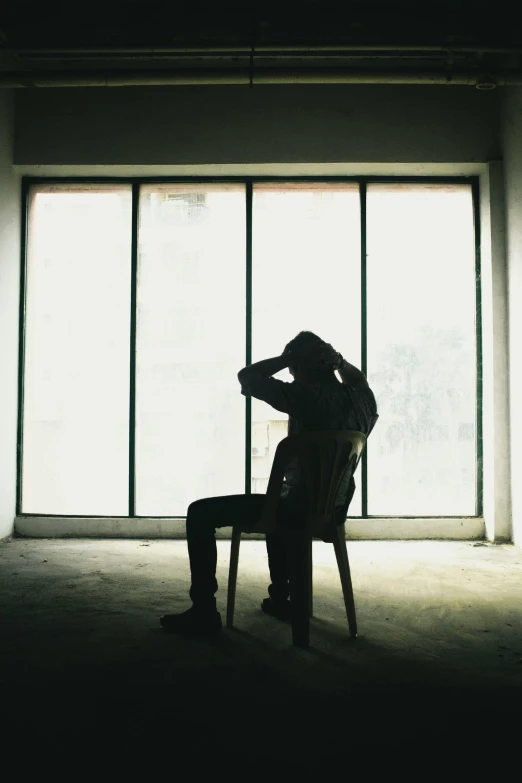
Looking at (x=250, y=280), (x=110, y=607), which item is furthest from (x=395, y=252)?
(x=110, y=607)

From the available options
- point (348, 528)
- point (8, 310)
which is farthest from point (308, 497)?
point (8, 310)

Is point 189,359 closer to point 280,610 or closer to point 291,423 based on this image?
point 291,423

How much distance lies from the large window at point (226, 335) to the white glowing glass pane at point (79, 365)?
0.01 m

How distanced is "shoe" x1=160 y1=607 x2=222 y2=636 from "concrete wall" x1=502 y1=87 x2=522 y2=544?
303 cm

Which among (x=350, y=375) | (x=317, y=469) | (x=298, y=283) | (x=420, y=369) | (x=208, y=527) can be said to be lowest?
(x=208, y=527)

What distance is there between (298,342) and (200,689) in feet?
4.88

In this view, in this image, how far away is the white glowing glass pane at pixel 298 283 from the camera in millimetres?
5277

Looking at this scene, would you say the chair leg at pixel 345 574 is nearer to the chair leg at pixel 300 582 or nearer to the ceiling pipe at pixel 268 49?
the chair leg at pixel 300 582

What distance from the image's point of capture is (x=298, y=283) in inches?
209

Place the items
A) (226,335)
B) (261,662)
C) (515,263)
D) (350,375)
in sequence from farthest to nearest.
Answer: (226,335), (515,263), (350,375), (261,662)

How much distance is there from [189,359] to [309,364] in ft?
8.53

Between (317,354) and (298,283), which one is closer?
(317,354)

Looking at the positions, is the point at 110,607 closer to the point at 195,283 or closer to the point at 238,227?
the point at 195,283

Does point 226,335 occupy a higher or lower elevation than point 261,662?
higher
